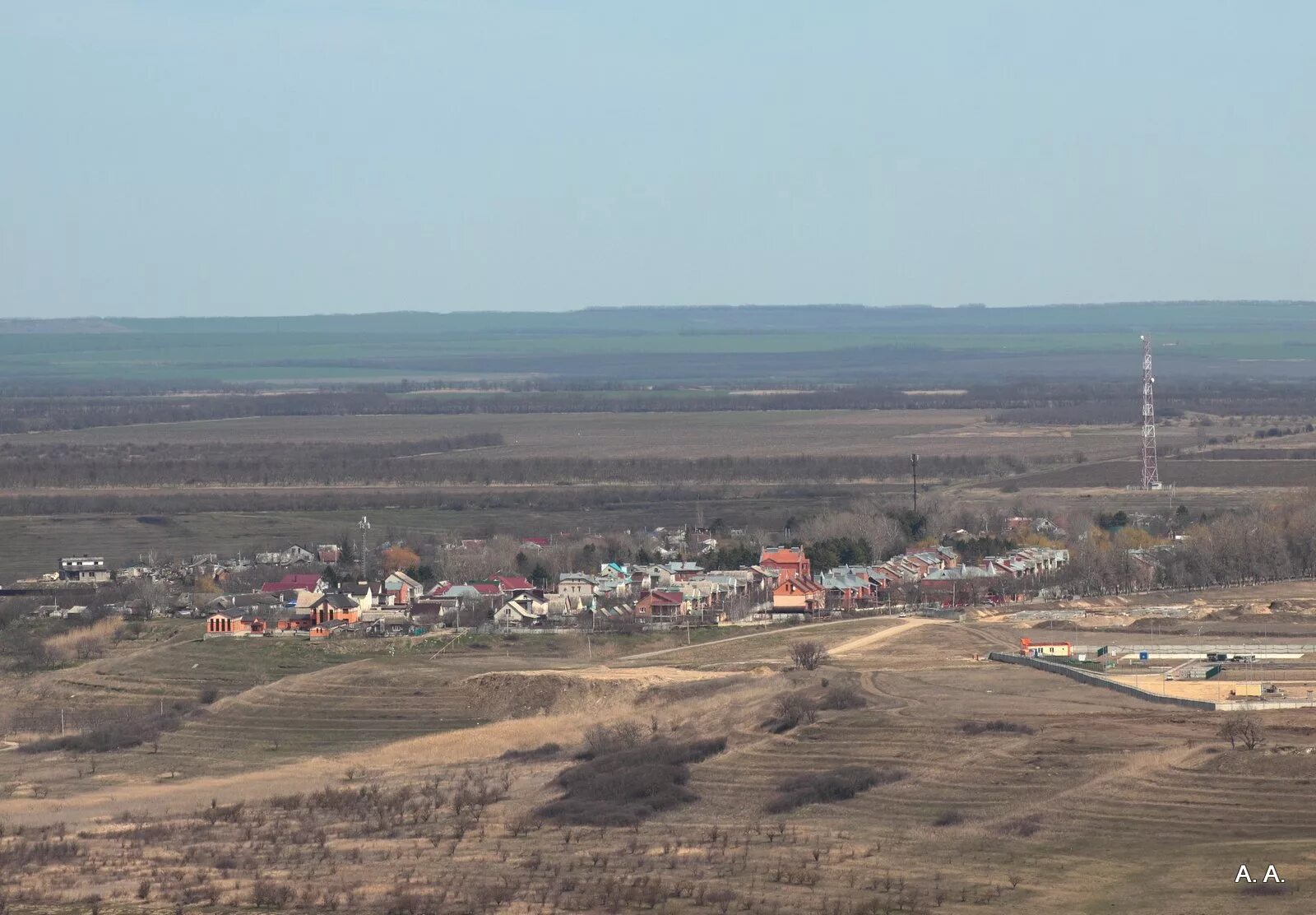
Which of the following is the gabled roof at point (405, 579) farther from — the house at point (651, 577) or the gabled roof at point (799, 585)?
the gabled roof at point (799, 585)

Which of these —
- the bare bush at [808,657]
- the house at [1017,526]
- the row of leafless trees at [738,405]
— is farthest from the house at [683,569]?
the row of leafless trees at [738,405]

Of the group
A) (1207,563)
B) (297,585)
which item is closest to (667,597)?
(297,585)

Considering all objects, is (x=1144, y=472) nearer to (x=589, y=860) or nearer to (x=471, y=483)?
(x=471, y=483)

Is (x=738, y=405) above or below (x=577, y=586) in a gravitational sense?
below

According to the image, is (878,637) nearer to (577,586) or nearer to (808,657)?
(808,657)

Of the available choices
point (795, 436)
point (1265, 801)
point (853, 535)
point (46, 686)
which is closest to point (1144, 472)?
point (853, 535)
